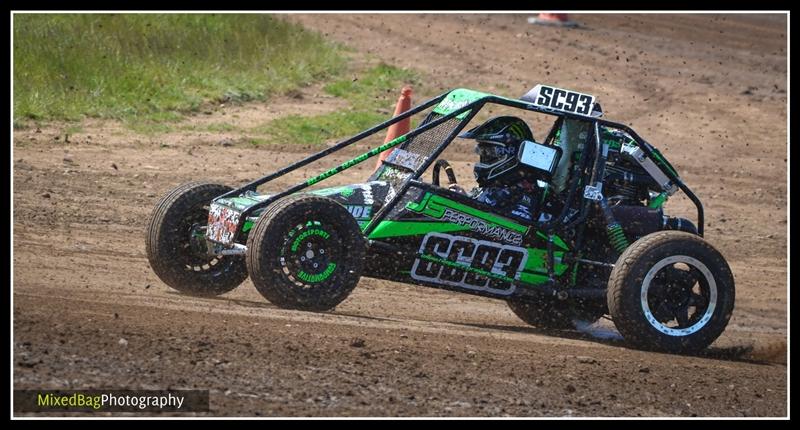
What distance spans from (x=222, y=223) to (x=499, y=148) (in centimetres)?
188

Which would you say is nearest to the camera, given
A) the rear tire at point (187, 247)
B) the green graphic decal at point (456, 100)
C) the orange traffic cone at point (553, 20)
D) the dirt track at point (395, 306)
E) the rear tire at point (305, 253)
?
the dirt track at point (395, 306)

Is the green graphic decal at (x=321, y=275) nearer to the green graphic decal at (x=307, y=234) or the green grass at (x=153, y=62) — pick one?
the green graphic decal at (x=307, y=234)

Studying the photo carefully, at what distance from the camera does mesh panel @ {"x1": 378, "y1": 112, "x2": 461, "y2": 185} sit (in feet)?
28.0

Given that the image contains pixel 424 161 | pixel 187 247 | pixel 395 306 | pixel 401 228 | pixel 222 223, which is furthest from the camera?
pixel 395 306

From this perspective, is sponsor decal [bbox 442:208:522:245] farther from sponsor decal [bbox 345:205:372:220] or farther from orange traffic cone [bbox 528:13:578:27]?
orange traffic cone [bbox 528:13:578:27]

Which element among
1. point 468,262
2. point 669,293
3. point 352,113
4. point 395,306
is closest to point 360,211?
point 468,262

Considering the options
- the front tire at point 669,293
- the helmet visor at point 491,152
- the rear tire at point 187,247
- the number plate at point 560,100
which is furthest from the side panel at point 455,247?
the rear tire at point 187,247

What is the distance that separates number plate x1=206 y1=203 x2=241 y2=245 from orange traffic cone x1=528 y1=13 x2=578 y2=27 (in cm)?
1450

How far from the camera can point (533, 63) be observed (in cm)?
1903

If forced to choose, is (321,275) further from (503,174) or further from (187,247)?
(503,174)

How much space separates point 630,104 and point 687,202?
12.6 feet

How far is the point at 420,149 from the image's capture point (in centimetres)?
867

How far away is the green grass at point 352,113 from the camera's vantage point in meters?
14.9

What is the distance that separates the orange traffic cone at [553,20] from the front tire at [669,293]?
550 inches
